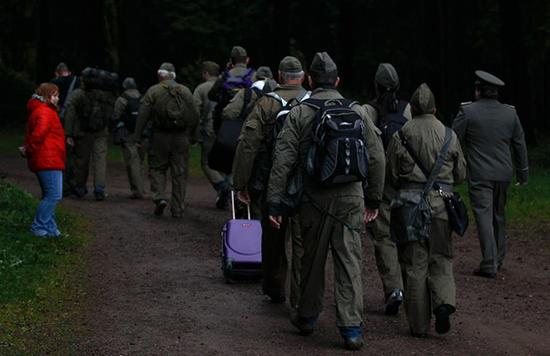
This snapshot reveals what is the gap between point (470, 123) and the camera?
13.4 metres

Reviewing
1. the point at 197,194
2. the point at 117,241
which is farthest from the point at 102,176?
the point at 117,241

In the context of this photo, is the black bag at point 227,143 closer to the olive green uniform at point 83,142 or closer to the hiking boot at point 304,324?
the hiking boot at point 304,324

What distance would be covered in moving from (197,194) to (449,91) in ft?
49.7

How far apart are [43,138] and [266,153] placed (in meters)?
4.28

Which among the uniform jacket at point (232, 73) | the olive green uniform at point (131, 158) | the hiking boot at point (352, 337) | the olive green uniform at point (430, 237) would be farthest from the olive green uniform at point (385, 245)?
the olive green uniform at point (131, 158)

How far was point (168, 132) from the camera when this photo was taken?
17766 millimetres

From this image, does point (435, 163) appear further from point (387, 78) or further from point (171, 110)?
point (171, 110)

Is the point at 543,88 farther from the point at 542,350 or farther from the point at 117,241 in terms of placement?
the point at 542,350

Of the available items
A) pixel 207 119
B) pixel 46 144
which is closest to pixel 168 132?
pixel 207 119

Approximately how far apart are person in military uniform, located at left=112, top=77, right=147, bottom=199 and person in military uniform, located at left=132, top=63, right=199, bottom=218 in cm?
317

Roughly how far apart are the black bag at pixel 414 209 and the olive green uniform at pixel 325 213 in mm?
527

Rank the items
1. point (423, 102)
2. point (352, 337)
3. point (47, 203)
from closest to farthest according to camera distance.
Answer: point (352, 337), point (423, 102), point (47, 203)

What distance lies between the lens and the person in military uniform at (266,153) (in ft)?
36.4

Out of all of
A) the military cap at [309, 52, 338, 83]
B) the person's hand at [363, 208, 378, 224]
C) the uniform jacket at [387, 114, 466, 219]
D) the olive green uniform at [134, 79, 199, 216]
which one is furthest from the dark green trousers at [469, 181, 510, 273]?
the olive green uniform at [134, 79, 199, 216]
